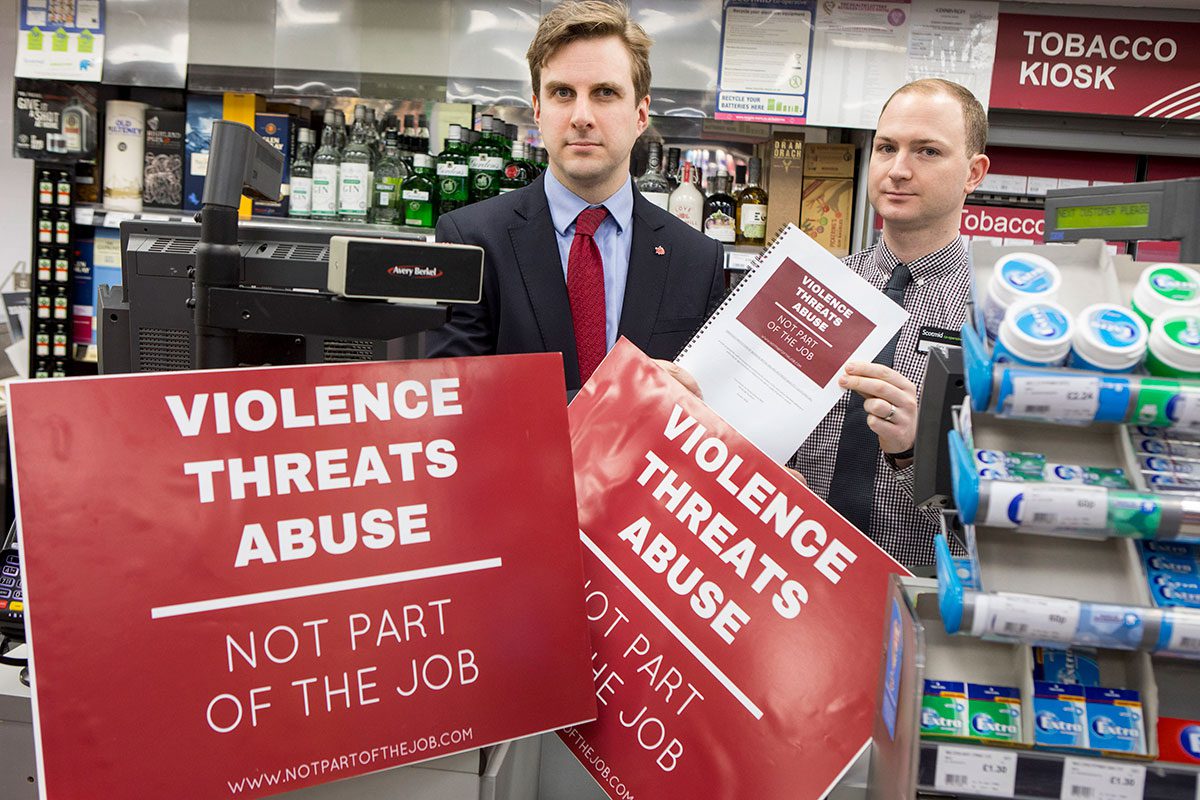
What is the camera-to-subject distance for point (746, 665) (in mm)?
1146

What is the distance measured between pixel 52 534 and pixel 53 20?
12.1 feet

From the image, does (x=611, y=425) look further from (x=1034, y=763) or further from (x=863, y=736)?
(x=1034, y=763)

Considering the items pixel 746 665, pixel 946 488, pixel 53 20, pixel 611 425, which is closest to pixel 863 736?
pixel 746 665

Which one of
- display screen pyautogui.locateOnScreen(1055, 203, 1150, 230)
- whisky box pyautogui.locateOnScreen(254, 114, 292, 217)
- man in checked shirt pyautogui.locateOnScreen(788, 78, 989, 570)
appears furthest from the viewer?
whisky box pyautogui.locateOnScreen(254, 114, 292, 217)

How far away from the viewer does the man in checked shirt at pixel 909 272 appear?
202 centimetres

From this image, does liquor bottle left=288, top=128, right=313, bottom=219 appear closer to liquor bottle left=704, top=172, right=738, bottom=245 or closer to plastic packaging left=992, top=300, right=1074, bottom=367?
liquor bottle left=704, top=172, right=738, bottom=245

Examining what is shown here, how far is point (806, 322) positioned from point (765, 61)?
8.32ft

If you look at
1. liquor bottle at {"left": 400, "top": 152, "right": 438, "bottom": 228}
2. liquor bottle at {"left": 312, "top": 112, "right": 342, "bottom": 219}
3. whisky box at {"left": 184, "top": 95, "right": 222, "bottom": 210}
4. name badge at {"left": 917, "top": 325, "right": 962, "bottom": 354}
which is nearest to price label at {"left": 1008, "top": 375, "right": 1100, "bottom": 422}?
name badge at {"left": 917, "top": 325, "right": 962, "bottom": 354}

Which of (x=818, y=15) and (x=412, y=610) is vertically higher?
(x=818, y=15)

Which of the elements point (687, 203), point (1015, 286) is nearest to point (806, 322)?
point (1015, 286)

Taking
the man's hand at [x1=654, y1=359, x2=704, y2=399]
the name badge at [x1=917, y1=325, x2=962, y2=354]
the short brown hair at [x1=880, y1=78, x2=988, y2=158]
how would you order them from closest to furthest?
1. the man's hand at [x1=654, y1=359, x2=704, y2=399]
2. the name badge at [x1=917, y1=325, x2=962, y2=354]
3. the short brown hair at [x1=880, y1=78, x2=988, y2=158]

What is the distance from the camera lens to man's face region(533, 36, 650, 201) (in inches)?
82.6

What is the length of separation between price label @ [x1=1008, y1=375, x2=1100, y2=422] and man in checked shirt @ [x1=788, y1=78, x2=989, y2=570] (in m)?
1.09

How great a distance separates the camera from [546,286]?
219cm
